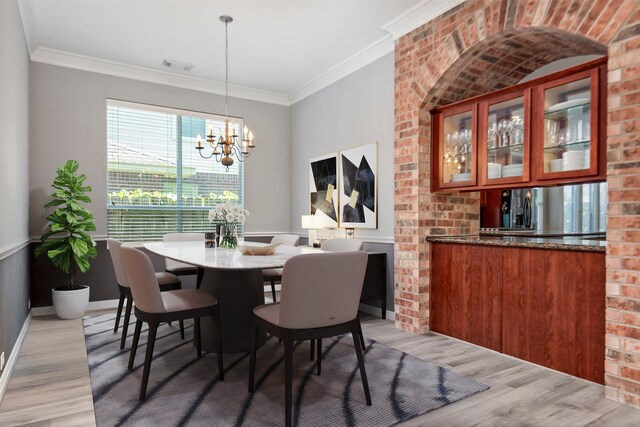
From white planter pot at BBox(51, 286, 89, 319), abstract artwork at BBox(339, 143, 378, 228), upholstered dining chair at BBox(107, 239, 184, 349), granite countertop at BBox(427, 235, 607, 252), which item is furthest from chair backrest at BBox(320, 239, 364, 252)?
white planter pot at BBox(51, 286, 89, 319)

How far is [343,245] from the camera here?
342 cm

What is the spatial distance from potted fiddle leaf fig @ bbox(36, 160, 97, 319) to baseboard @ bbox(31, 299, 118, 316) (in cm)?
25

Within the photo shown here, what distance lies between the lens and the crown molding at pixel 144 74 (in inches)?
170

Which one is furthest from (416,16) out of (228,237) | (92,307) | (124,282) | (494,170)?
(92,307)

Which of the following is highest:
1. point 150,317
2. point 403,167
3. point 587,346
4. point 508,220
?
point 403,167

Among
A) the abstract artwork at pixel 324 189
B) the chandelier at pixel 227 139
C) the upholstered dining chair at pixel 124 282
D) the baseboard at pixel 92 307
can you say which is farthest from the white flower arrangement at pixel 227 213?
the baseboard at pixel 92 307

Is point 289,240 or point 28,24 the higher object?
point 28,24

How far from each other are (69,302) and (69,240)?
0.62 m

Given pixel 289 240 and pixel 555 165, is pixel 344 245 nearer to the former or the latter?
pixel 289 240

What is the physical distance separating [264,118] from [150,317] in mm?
3936

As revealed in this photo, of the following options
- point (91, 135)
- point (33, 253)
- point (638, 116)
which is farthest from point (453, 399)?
point (91, 135)

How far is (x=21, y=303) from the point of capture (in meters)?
3.37

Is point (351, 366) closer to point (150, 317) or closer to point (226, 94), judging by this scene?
point (150, 317)

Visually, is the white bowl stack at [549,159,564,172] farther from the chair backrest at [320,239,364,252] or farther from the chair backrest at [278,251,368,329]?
the chair backrest at [278,251,368,329]
